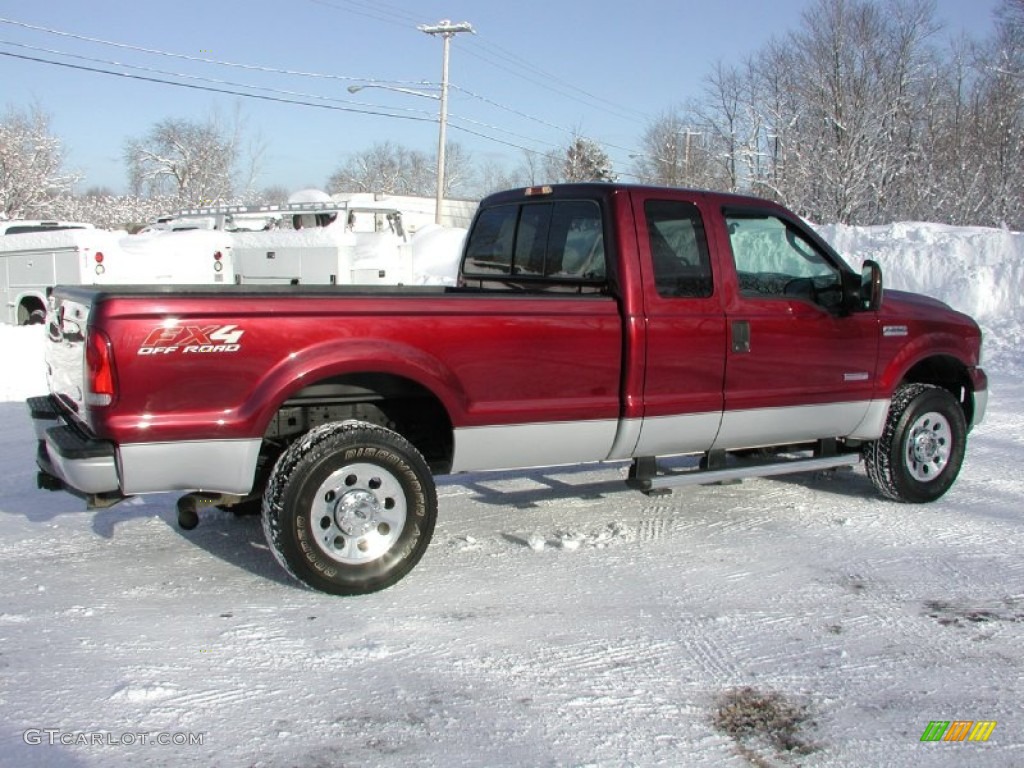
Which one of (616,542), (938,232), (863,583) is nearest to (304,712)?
(616,542)

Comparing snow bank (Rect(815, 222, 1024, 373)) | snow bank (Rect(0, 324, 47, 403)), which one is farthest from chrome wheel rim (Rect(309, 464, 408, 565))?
snow bank (Rect(815, 222, 1024, 373))

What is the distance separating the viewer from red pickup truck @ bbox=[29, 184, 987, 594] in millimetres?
3992

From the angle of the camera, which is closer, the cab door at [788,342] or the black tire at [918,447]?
the cab door at [788,342]

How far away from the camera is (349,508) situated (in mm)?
4312

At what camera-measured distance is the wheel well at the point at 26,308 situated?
49.8 ft

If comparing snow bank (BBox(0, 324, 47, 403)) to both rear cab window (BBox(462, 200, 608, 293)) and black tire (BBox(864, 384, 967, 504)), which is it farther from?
black tire (BBox(864, 384, 967, 504))

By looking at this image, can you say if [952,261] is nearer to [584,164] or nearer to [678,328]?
[678,328]

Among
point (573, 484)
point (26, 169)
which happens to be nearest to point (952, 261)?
point (573, 484)

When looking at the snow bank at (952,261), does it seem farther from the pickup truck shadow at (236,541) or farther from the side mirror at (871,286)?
the pickup truck shadow at (236,541)

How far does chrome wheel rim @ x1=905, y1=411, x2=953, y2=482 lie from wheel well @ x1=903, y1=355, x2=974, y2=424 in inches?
13.2

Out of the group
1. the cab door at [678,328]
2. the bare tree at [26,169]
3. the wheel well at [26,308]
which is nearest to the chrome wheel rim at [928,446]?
the cab door at [678,328]

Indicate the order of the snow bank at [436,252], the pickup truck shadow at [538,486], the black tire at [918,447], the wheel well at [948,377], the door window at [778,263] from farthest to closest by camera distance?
the snow bank at [436,252]
the wheel well at [948,377]
the pickup truck shadow at [538,486]
the black tire at [918,447]
the door window at [778,263]

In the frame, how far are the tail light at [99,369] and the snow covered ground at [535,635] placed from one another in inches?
39.3

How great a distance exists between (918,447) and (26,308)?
46.3 ft
